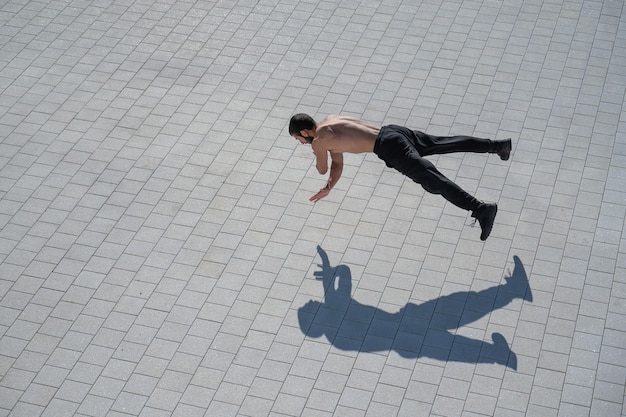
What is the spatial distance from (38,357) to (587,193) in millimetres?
5160

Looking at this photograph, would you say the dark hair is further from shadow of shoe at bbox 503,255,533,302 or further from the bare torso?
shadow of shoe at bbox 503,255,533,302

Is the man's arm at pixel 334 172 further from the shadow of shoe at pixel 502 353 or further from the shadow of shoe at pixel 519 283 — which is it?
the shadow of shoe at pixel 502 353

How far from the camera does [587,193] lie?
8367mm

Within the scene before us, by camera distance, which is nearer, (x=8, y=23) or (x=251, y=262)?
(x=251, y=262)

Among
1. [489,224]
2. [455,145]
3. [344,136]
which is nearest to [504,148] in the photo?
[455,145]

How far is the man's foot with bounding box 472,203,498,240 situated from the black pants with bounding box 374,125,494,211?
0.05m

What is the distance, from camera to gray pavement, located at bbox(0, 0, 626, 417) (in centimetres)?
689

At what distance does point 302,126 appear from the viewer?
7.55 meters

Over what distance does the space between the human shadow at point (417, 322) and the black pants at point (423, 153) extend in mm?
790

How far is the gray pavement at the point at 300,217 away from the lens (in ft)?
22.6

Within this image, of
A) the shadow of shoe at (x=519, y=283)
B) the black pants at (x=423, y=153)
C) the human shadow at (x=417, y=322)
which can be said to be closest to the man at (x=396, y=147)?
the black pants at (x=423, y=153)

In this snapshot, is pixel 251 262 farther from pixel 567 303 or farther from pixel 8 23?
→ pixel 8 23

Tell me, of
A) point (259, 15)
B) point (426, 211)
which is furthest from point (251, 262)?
point (259, 15)

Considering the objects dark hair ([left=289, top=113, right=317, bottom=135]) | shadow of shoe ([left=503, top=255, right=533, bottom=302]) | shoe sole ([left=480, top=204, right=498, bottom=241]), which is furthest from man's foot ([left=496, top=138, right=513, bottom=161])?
dark hair ([left=289, top=113, right=317, bottom=135])
